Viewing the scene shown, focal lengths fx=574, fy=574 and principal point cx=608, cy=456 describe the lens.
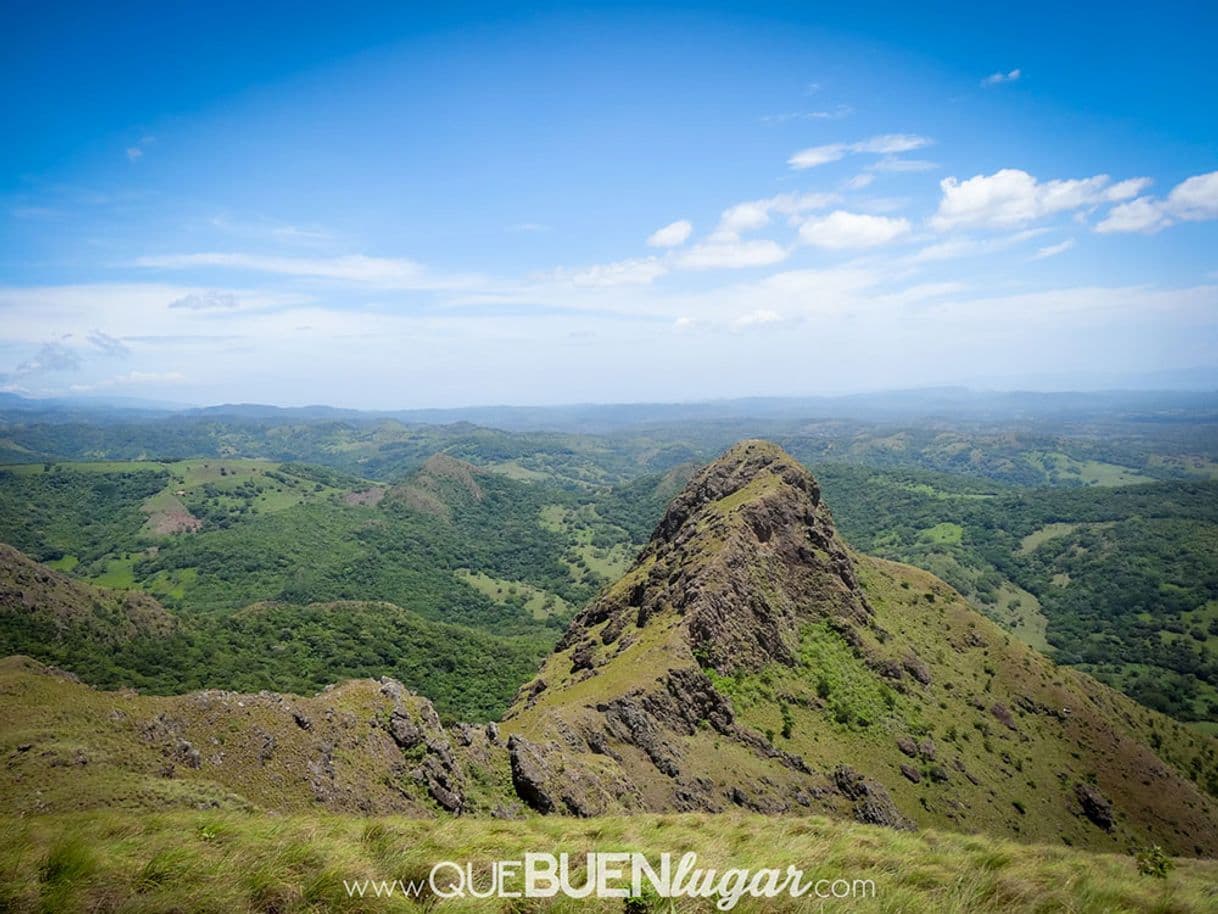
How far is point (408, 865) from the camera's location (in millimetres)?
9641

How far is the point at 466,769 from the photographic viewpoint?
30.0 metres

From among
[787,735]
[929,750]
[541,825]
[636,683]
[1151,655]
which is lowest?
[1151,655]

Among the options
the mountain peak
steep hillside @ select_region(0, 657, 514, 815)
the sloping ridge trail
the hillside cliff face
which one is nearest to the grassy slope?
steep hillside @ select_region(0, 657, 514, 815)

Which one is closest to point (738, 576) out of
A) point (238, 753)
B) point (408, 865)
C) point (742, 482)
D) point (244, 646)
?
point (742, 482)

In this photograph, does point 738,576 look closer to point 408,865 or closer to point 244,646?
point 408,865

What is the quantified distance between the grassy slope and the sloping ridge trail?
19861mm

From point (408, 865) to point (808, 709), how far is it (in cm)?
5139

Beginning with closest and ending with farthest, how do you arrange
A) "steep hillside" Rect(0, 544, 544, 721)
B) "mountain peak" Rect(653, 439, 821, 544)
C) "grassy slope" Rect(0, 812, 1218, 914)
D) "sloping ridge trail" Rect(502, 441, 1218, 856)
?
"grassy slope" Rect(0, 812, 1218, 914) → "sloping ridge trail" Rect(502, 441, 1218, 856) → "mountain peak" Rect(653, 439, 821, 544) → "steep hillside" Rect(0, 544, 544, 721)

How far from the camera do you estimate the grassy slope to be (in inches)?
320

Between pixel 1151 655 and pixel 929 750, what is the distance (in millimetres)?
159397

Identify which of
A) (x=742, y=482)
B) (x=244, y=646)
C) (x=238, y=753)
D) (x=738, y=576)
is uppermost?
(x=742, y=482)

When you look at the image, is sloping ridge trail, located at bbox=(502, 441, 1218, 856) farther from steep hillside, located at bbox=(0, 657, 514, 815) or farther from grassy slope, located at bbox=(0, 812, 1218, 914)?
grassy slope, located at bbox=(0, 812, 1218, 914)

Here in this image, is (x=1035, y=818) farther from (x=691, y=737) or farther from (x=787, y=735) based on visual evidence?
(x=691, y=737)

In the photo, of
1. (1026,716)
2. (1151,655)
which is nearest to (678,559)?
(1026,716)
